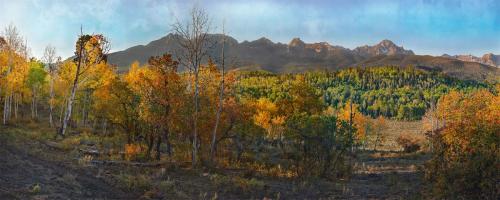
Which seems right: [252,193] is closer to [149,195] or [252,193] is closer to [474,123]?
[149,195]

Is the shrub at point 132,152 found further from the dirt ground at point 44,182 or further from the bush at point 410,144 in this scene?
the bush at point 410,144

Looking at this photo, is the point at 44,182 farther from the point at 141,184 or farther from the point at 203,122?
the point at 203,122

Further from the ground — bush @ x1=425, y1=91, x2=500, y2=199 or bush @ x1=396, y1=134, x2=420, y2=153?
bush @ x1=425, y1=91, x2=500, y2=199

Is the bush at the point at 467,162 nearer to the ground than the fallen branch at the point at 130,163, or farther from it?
farther from it

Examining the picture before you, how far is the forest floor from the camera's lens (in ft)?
52.2

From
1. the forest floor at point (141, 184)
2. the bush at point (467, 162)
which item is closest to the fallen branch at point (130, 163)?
the forest floor at point (141, 184)

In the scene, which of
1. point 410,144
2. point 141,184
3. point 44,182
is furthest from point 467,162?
point 410,144

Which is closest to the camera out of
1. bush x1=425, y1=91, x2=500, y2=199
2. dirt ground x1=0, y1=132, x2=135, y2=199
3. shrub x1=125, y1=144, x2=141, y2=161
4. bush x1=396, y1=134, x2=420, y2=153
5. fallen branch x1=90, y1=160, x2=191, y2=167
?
dirt ground x1=0, y1=132, x2=135, y2=199

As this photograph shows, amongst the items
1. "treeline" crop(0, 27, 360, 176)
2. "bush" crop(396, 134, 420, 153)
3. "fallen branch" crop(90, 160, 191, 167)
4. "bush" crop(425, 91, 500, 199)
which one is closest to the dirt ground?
"fallen branch" crop(90, 160, 191, 167)

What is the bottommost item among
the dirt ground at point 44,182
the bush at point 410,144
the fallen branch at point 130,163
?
the bush at point 410,144

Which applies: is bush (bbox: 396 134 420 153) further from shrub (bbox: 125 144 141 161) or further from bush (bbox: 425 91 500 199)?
bush (bbox: 425 91 500 199)

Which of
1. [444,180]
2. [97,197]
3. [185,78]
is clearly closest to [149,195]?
[97,197]

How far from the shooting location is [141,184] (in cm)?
1947

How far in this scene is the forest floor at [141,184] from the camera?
15.9 m
